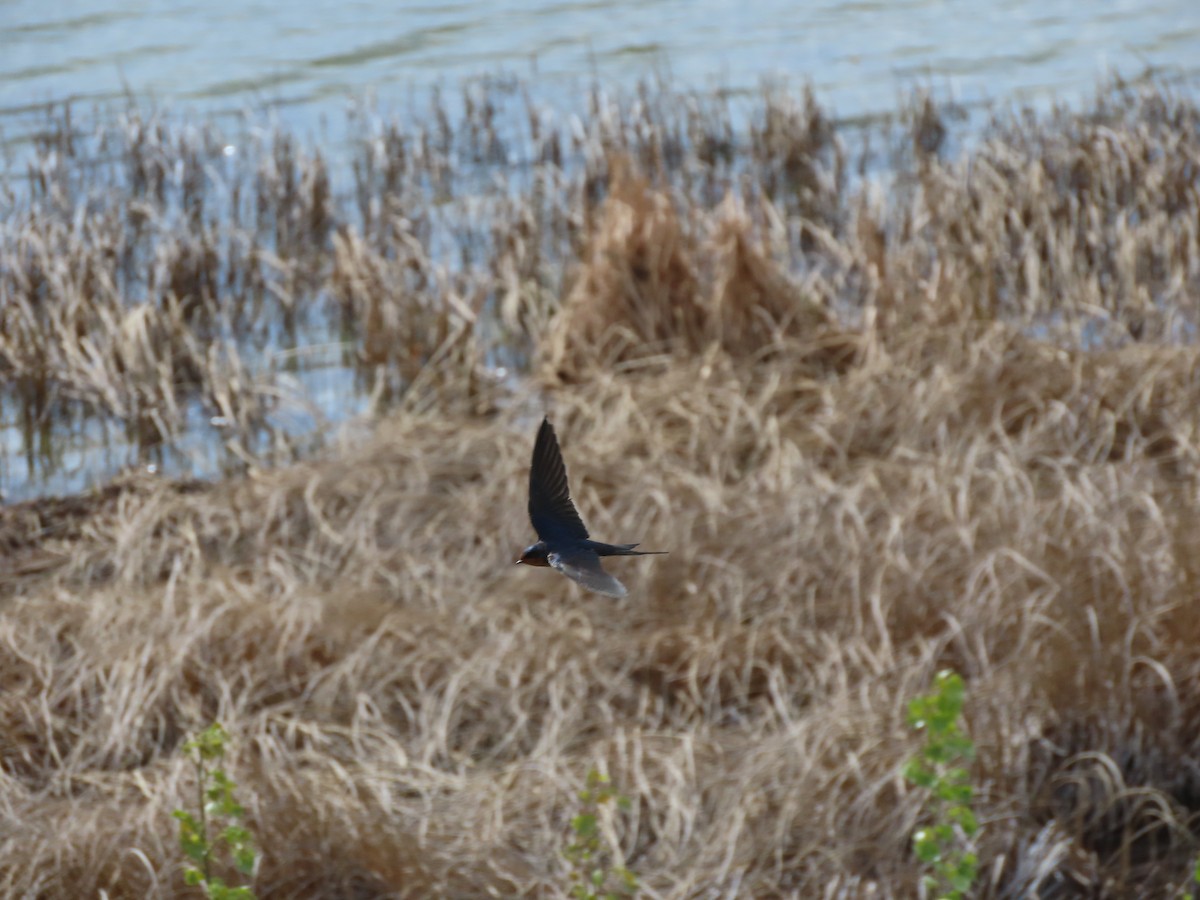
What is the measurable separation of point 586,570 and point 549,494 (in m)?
0.19

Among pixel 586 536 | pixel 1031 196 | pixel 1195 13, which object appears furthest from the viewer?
pixel 1195 13

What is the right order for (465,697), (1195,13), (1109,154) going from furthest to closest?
(1195,13) < (1109,154) < (465,697)

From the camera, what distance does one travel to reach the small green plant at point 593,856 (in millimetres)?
2455

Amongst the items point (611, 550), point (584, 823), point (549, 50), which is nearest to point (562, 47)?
point (549, 50)

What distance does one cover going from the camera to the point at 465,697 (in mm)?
3801

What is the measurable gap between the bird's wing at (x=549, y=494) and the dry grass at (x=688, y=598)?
180 cm

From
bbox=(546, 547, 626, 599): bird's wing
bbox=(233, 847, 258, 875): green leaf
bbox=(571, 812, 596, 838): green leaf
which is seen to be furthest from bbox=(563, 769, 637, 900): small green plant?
bbox=(546, 547, 626, 599): bird's wing

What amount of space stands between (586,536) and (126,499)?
12.9 feet

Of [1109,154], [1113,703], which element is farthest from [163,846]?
[1109,154]

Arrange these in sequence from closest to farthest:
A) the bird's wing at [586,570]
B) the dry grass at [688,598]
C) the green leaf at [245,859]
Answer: the bird's wing at [586,570]
the green leaf at [245,859]
the dry grass at [688,598]

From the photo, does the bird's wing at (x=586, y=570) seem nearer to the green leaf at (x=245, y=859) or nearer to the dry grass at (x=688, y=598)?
the green leaf at (x=245, y=859)

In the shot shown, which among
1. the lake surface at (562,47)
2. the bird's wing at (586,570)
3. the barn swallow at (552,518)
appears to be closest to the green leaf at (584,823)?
the barn swallow at (552,518)

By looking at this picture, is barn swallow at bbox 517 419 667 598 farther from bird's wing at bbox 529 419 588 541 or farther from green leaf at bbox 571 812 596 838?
green leaf at bbox 571 812 596 838

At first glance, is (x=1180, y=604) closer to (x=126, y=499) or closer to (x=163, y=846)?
(x=163, y=846)
